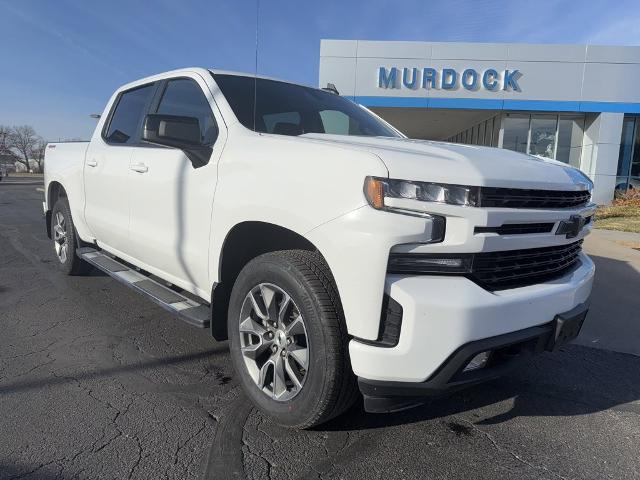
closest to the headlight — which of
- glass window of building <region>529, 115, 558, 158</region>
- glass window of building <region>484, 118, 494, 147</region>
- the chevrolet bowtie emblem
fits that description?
the chevrolet bowtie emblem

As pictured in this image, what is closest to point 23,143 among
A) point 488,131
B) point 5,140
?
point 5,140

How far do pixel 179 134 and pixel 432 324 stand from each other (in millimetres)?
1946

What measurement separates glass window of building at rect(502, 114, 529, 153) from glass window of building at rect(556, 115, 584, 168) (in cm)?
141

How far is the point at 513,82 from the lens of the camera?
19.2 m

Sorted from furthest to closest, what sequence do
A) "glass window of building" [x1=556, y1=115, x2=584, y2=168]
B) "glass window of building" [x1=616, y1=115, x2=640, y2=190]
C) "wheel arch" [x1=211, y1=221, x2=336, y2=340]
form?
"glass window of building" [x1=556, y1=115, x2=584, y2=168] → "glass window of building" [x1=616, y1=115, x2=640, y2=190] → "wheel arch" [x1=211, y1=221, x2=336, y2=340]

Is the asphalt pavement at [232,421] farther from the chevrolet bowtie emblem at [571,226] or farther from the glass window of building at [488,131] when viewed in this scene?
the glass window of building at [488,131]

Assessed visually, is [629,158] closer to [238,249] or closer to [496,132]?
[496,132]

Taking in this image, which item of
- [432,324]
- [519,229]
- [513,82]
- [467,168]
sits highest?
[513,82]

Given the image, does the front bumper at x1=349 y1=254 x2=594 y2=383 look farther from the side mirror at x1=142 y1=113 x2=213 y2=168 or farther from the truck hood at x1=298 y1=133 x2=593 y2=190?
the side mirror at x1=142 y1=113 x2=213 y2=168

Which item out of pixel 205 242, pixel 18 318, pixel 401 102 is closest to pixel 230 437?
pixel 205 242

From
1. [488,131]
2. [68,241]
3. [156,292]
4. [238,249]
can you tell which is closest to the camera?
[238,249]

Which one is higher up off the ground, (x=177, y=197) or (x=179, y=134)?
(x=179, y=134)

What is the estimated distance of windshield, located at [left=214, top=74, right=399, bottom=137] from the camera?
327 centimetres

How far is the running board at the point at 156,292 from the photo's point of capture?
3.03 metres
